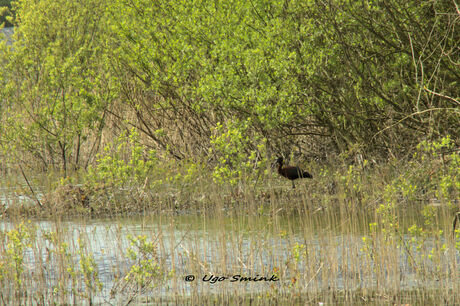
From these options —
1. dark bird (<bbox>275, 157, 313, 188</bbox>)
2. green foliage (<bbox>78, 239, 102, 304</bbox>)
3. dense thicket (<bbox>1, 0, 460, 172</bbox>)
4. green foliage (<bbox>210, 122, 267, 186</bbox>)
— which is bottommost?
green foliage (<bbox>78, 239, 102, 304</bbox>)

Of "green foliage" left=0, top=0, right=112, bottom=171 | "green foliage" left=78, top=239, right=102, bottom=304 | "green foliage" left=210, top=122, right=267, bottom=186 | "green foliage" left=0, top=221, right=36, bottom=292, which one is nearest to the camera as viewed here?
"green foliage" left=78, top=239, right=102, bottom=304

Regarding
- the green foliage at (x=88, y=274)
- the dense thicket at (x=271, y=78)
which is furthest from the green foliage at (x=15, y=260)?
the dense thicket at (x=271, y=78)

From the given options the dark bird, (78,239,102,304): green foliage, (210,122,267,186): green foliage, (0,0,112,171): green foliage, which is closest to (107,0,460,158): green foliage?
(210,122,267,186): green foliage

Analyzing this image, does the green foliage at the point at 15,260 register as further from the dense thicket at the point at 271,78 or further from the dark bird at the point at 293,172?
the dark bird at the point at 293,172

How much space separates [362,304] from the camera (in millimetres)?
6406

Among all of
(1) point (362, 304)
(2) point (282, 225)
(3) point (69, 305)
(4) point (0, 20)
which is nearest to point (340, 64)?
(2) point (282, 225)

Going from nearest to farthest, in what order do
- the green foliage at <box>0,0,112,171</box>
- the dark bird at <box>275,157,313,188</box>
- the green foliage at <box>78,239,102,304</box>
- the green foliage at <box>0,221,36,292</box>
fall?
the green foliage at <box>78,239,102,304</box>
the green foliage at <box>0,221,36,292</box>
the dark bird at <box>275,157,313,188</box>
the green foliage at <box>0,0,112,171</box>

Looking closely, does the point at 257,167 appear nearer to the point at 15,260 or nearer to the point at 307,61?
the point at 307,61

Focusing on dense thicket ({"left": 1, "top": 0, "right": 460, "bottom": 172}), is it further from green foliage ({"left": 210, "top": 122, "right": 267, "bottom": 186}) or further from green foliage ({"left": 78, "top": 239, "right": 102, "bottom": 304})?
green foliage ({"left": 78, "top": 239, "right": 102, "bottom": 304})

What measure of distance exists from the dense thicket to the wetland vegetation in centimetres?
5

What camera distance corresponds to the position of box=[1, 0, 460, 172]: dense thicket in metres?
9.95

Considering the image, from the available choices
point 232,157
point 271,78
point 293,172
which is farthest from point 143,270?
point 271,78

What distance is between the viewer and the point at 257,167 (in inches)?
464

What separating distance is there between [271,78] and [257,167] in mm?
1589
